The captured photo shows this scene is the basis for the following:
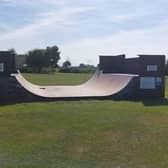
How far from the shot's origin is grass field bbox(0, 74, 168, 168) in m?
5.97

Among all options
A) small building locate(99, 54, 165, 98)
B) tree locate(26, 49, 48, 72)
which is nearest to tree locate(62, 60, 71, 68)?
tree locate(26, 49, 48, 72)

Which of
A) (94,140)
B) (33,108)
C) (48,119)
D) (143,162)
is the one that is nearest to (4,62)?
(33,108)

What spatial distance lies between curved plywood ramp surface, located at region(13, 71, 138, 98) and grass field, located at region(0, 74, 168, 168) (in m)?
3.01

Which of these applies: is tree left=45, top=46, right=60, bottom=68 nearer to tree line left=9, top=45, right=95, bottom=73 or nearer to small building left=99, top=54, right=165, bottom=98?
tree line left=9, top=45, right=95, bottom=73

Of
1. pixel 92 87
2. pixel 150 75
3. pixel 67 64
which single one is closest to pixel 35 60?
pixel 67 64

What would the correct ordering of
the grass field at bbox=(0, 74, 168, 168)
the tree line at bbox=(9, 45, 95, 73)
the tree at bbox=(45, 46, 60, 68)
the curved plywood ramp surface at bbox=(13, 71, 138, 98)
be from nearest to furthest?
the grass field at bbox=(0, 74, 168, 168), the curved plywood ramp surface at bbox=(13, 71, 138, 98), the tree line at bbox=(9, 45, 95, 73), the tree at bbox=(45, 46, 60, 68)

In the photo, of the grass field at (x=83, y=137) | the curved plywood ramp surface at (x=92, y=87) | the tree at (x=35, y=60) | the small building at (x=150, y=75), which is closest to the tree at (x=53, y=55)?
the tree at (x=35, y=60)

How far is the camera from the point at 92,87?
816 inches

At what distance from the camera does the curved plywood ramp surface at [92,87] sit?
15.6 metres

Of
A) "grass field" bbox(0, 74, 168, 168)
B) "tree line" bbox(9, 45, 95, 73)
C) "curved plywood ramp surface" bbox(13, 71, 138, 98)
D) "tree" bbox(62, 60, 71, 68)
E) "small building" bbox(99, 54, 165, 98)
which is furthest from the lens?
"tree" bbox(62, 60, 71, 68)

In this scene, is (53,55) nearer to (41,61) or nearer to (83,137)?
(41,61)

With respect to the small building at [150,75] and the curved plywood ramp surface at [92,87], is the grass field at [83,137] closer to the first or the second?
the curved plywood ramp surface at [92,87]

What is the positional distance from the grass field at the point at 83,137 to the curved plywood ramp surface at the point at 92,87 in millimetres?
3013

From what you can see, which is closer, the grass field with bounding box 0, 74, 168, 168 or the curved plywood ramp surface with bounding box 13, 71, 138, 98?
the grass field with bounding box 0, 74, 168, 168
